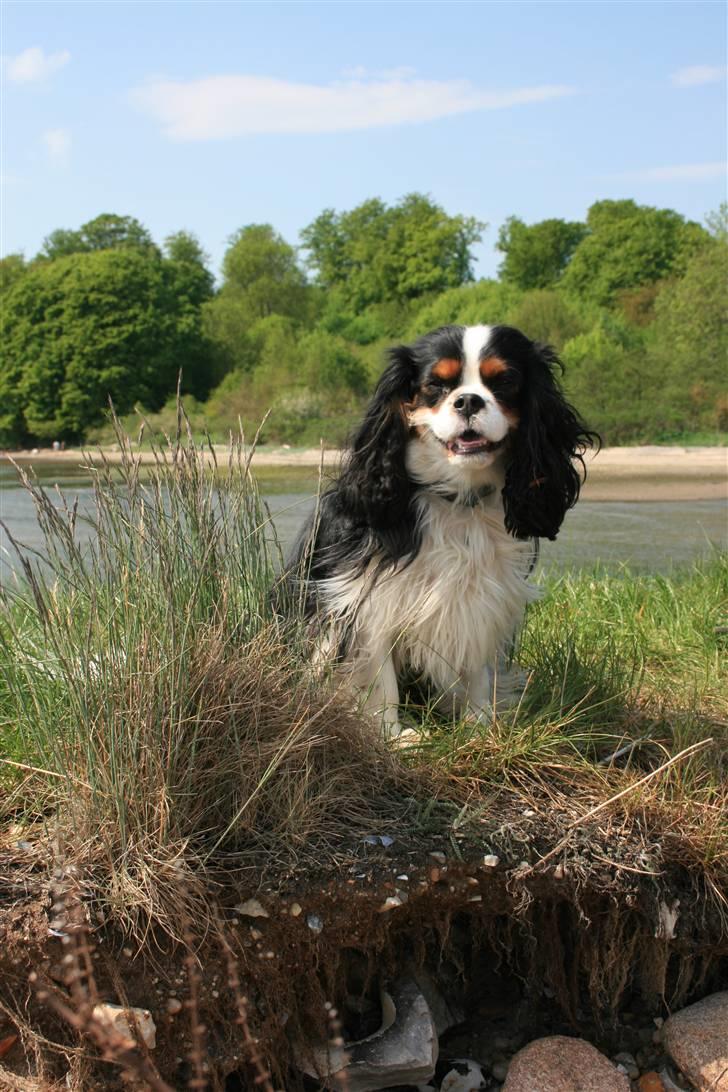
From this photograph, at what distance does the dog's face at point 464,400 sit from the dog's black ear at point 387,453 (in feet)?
0.12

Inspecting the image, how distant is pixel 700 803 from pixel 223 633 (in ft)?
4.81

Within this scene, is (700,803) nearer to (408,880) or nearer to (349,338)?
(408,880)

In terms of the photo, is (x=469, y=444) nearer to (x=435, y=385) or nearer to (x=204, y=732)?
(x=435, y=385)

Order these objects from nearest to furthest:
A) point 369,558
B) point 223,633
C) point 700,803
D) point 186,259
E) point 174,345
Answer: point 223,633
point 700,803
point 369,558
point 174,345
point 186,259

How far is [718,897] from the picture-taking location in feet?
9.22

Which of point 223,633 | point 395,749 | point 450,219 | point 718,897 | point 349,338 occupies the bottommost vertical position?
point 718,897

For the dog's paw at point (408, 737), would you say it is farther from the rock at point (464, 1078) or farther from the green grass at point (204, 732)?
the rock at point (464, 1078)

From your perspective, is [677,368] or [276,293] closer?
[677,368]

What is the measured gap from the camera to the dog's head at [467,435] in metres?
3.14

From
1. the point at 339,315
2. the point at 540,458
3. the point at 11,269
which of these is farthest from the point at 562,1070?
the point at 11,269

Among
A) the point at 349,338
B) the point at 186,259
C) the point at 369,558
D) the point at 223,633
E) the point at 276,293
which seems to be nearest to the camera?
the point at 223,633

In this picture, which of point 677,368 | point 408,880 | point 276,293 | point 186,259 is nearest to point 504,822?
point 408,880

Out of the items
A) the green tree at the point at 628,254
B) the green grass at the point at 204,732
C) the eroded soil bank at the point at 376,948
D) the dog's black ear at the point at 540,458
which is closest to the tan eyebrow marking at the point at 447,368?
the dog's black ear at the point at 540,458

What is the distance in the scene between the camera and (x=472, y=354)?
314cm
